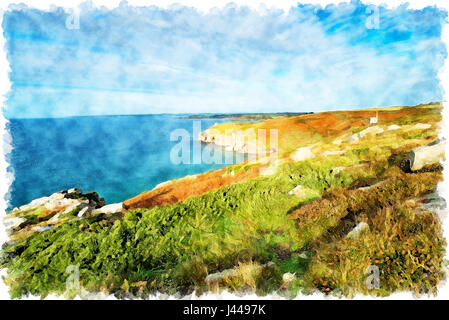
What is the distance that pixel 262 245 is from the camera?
4.36 meters

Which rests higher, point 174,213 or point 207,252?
point 174,213

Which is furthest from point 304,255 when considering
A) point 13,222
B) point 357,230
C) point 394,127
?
point 394,127

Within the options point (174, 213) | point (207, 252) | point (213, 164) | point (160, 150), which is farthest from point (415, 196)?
point (213, 164)

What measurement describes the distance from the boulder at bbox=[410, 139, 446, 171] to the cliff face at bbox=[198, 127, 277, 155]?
7944mm

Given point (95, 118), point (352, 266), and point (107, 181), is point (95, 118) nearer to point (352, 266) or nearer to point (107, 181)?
point (107, 181)

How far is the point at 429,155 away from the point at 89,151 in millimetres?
11099

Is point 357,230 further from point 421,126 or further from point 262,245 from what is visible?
point 421,126

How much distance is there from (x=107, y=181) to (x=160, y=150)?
4080 millimetres

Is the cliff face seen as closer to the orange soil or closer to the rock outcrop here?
the orange soil

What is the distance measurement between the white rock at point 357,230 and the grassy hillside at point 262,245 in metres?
0.03

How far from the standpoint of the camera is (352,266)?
Result: 10.8 feet

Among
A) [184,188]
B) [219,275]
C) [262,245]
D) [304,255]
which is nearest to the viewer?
[219,275]

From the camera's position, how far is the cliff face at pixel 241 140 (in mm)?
11875

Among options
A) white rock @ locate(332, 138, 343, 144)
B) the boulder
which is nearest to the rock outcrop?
the boulder
